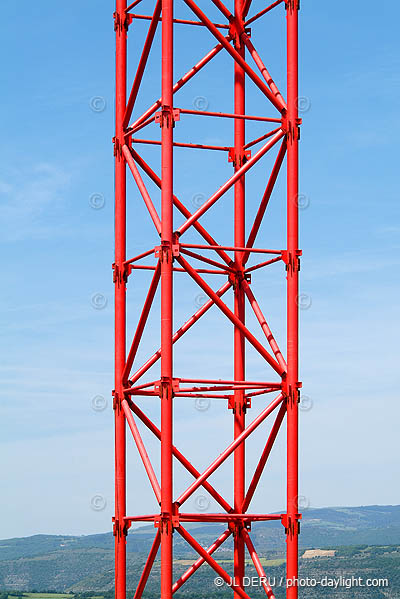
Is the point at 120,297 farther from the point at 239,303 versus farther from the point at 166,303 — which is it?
the point at 166,303

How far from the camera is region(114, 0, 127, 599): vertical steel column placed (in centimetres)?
2608

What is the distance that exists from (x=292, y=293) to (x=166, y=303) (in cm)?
A: 344

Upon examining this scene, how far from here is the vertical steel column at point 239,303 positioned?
88.7 feet

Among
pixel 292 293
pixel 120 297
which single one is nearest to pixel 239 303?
pixel 292 293

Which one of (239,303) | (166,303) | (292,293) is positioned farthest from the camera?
(239,303)

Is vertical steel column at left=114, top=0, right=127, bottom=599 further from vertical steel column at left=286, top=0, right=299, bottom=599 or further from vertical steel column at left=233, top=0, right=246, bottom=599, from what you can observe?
vertical steel column at left=286, top=0, right=299, bottom=599

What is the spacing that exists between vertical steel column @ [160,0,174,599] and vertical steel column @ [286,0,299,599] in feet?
10.00

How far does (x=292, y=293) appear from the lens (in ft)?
83.6

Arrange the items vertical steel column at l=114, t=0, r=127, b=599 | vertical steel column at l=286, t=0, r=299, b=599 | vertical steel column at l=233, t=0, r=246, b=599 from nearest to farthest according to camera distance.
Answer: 1. vertical steel column at l=286, t=0, r=299, b=599
2. vertical steel column at l=114, t=0, r=127, b=599
3. vertical steel column at l=233, t=0, r=246, b=599

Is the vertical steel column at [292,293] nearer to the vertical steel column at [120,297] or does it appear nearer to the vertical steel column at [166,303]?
the vertical steel column at [166,303]

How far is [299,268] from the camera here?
25.9 meters

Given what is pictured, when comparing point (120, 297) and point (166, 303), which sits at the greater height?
point (120, 297)

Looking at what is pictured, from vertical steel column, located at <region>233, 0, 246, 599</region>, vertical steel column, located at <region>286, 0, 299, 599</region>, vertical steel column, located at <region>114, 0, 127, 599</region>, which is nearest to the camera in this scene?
vertical steel column, located at <region>286, 0, 299, 599</region>

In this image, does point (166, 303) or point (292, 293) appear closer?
point (166, 303)
